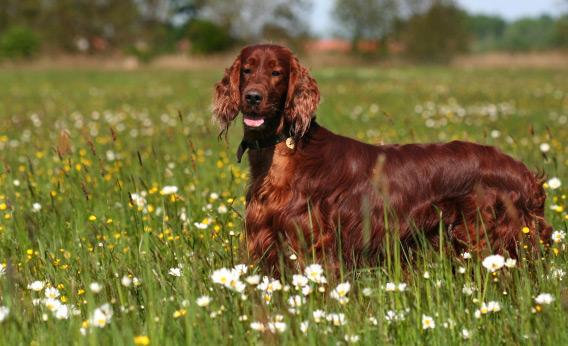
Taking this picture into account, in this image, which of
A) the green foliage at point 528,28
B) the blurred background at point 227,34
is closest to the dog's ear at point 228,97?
the blurred background at point 227,34

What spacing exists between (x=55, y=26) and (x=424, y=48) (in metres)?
37.2

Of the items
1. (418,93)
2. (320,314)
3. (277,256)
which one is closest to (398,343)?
(320,314)

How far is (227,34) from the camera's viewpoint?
234 feet

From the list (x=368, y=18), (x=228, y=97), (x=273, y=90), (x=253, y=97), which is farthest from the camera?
(x=368, y=18)

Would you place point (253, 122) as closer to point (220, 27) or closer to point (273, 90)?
point (273, 90)

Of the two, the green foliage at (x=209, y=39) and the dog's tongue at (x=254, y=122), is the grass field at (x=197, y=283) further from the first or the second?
the green foliage at (x=209, y=39)

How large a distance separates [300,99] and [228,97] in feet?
1.74

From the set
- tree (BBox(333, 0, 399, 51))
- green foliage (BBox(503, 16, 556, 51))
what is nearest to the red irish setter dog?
tree (BBox(333, 0, 399, 51))

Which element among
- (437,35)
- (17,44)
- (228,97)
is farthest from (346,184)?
(437,35)

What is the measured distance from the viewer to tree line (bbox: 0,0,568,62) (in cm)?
6256

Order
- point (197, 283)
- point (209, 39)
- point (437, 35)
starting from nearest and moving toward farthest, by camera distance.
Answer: point (197, 283)
point (437, 35)
point (209, 39)

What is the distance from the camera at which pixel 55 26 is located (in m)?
A: 68.1

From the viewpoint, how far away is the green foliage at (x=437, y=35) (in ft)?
204

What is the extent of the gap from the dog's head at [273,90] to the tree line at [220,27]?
5621 centimetres
